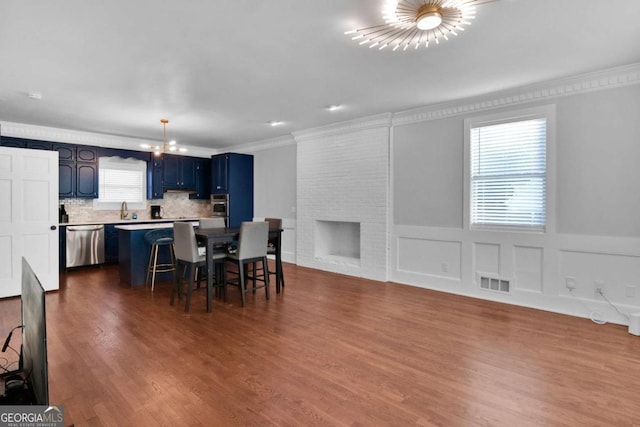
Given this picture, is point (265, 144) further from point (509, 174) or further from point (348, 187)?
point (509, 174)

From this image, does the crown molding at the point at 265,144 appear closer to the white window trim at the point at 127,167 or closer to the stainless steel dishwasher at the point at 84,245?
the white window trim at the point at 127,167

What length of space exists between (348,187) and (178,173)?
419 cm

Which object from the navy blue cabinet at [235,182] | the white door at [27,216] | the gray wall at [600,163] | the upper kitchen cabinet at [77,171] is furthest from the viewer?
the navy blue cabinet at [235,182]

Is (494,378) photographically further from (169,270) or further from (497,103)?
(169,270)

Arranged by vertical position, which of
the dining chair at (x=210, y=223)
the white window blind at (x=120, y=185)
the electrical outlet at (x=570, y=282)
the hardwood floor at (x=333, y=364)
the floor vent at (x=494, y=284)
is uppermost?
the white window blind at (x=120, y=185)

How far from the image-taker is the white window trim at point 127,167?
698 cm

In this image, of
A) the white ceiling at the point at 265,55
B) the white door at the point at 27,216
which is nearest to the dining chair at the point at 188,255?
the white ceiling at the point at 265,55

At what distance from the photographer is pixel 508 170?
4.34 metres

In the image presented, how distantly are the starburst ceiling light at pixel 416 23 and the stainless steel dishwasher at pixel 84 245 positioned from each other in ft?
Answer: 19.7

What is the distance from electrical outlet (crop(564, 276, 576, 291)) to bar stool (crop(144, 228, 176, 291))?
196 inches

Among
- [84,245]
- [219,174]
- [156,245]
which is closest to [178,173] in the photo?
[219,174]

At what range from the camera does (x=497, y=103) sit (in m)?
4.38

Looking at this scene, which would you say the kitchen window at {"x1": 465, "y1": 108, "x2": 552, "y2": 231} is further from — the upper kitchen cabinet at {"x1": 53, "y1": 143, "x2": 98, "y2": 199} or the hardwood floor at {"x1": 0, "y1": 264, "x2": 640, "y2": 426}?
the upper kitchen cabinet at {"x1": 53, "y1": 143, "x2": 98, "y2": 199}

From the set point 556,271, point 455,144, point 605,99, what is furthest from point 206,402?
point 605,99
